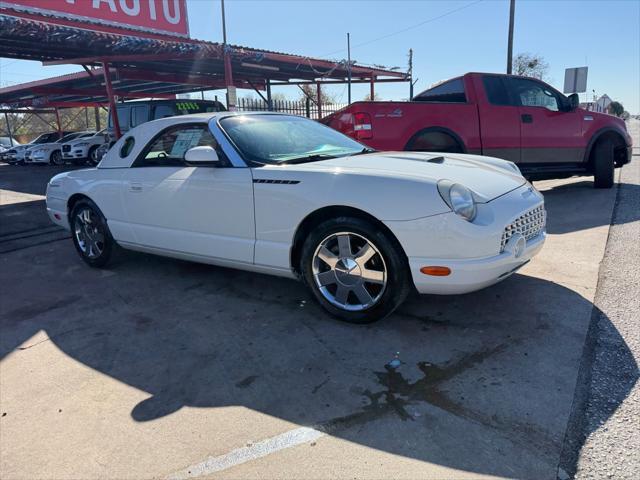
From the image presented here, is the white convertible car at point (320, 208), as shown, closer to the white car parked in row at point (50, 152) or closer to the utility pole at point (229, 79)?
the utility pole at point (229, 79)

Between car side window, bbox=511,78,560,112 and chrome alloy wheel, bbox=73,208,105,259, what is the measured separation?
634cm

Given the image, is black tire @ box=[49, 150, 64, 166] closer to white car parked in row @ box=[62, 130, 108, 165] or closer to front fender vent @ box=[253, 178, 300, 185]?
white car parked in row @ box=[62, 130, 108, 165]

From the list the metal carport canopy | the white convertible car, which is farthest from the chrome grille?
the metal carport canopy

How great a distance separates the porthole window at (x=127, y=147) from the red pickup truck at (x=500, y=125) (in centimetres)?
321

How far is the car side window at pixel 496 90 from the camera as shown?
7.40 meters

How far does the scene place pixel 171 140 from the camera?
4.36 m

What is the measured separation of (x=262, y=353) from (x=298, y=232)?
2.99 feet

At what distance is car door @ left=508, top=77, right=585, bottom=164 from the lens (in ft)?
24.4

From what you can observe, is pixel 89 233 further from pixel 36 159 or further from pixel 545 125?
pixel 36 159

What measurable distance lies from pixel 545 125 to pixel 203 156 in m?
5.97

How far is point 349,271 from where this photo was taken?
3309 mm

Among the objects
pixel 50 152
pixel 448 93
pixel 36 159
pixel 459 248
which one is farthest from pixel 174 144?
pixel 36 159

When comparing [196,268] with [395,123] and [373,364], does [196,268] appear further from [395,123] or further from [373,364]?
[395,123]

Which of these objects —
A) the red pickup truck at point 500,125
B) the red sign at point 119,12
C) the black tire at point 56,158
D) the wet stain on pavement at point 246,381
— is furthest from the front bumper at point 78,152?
the wet stain on pavement at point 246,381
